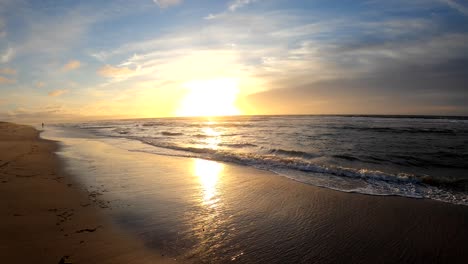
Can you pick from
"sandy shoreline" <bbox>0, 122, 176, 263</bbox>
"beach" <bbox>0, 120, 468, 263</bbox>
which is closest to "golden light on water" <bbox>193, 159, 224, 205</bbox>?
Result: "beach" <bbox>0, 120, 468, 263</bbox>

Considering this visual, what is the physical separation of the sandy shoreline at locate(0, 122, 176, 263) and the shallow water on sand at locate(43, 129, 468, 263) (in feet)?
1.22

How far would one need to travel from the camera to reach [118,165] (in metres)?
11.0

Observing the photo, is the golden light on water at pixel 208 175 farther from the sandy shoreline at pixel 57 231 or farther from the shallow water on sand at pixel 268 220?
the sandy shoreline at pixel 57 231

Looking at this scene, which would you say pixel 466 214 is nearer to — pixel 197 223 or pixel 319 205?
pixel 319 205

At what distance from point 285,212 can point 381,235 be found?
1.90m

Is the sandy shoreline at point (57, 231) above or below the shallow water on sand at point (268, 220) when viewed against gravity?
above

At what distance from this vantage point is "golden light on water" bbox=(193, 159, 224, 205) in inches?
276

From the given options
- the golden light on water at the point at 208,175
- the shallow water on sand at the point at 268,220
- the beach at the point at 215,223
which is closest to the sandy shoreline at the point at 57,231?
the beach at the point at 215,223

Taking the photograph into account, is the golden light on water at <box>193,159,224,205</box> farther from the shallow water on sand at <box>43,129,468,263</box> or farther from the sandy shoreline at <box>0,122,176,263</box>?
the sandy shoreline at <box>0,122,176,263</box>

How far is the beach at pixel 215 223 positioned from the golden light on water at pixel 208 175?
2.4 inches

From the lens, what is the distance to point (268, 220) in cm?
517

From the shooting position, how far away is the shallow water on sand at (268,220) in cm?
394

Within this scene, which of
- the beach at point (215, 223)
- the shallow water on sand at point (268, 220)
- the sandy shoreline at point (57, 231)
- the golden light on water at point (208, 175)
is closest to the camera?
the sandy shoreline at point (57, 231)

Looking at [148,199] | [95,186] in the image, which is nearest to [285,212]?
[148,199]
